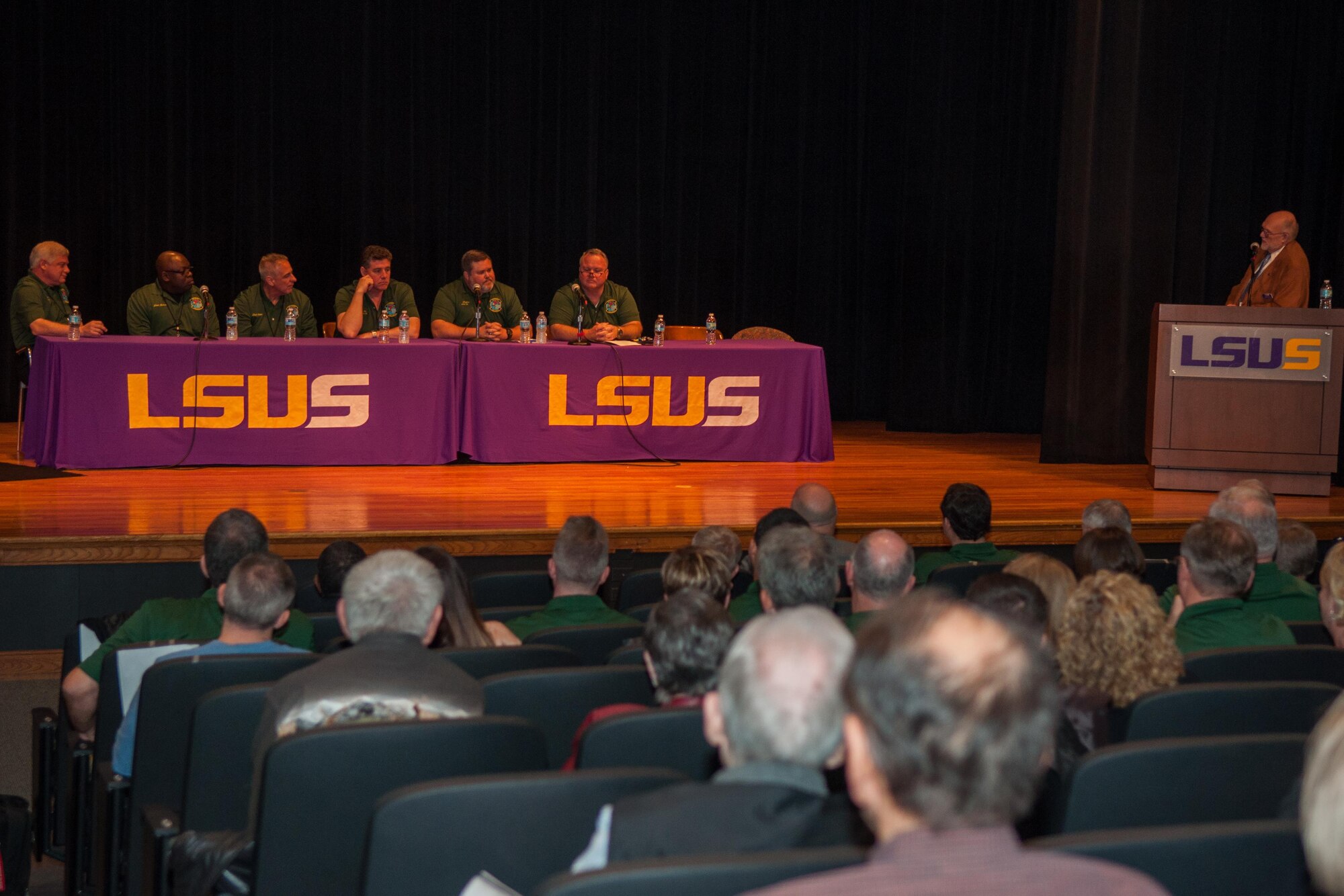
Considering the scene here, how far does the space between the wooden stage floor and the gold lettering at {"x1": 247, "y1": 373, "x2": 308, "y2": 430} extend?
0.23 metres

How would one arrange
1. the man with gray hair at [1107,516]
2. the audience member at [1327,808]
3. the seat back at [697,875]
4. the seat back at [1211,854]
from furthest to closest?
the man with gray hair at [1107,516] < the seat back at [1211,854] < the seat back at [697,875] < the audience member at [1327,808]

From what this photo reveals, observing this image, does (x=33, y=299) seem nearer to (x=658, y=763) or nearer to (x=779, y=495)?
(x=779, y=495)

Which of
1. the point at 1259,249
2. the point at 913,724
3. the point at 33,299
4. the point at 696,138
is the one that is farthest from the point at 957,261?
the point at 913,724

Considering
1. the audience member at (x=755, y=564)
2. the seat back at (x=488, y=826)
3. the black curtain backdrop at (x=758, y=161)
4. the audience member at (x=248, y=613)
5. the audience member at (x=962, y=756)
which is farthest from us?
the black curtain backdrop at (x=758, y=161)

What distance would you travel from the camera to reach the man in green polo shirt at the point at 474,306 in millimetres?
7469

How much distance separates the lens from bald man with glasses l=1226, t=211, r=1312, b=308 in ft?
22.7

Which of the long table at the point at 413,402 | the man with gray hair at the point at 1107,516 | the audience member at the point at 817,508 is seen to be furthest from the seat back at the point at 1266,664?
the long table at the point at 413,402

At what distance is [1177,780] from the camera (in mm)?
1918

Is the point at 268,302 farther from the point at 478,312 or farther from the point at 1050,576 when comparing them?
the point at 1050,576

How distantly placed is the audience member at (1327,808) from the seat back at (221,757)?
1.63 m

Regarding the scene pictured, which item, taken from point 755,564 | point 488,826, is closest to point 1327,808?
point 488,826

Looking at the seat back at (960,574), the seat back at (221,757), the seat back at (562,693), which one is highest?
the seat back at (960,574)

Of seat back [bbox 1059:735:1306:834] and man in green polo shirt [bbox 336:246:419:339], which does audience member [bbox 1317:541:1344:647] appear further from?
man in green polo shirt [bbox 336:246:419:339]

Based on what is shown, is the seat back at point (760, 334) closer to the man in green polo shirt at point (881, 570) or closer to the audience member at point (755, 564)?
the audience member at point (755, 564)
